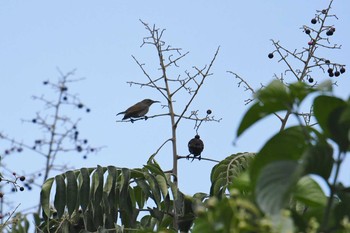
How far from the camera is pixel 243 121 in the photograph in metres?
1.64


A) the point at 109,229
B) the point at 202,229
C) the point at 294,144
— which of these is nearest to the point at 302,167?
the point at 294,144

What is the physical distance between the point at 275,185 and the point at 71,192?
3.30 meters

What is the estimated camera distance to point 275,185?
1.49 meters

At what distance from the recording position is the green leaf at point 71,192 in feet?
15.2

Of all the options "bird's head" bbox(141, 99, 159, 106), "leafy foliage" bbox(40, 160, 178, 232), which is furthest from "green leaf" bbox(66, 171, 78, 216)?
"bird's head" bbox(141, 99, 159, 106)

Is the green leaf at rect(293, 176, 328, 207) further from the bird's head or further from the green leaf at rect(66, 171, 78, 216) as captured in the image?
the bird's head

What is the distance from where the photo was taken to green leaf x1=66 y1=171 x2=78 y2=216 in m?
4.63

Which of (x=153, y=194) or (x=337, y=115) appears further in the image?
(x=153, y=194)

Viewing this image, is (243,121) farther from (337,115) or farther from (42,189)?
(42,189)

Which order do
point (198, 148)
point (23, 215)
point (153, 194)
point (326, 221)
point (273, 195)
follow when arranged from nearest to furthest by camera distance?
point (273, 195) < point (326, 221) < point (23, 215) < point (153, 194) < point (198, 148)

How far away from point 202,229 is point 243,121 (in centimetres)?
20

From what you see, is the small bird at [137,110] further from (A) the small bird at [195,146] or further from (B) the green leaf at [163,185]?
(B) the green leaf at [163,185]

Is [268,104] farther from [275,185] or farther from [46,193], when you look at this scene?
[46,193]

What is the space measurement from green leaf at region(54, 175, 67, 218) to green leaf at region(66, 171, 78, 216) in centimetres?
3
